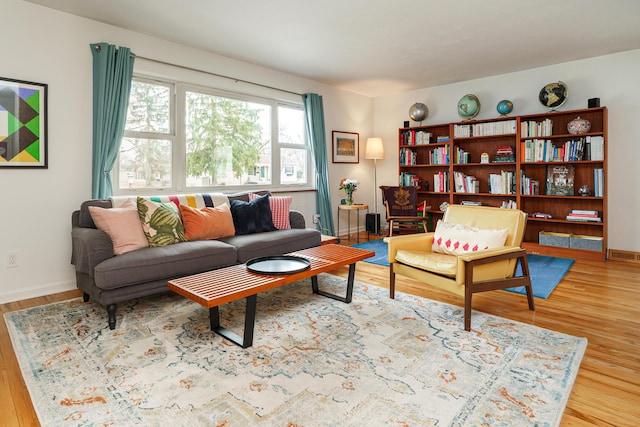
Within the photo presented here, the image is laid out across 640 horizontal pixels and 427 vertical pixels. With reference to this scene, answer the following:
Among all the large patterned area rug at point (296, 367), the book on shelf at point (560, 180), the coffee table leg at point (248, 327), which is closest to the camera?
the large patterned area rug at point (296, 367)

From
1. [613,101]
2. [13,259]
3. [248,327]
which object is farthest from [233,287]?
[613,101]

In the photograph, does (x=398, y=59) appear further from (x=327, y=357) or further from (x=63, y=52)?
(x=327, y=357)

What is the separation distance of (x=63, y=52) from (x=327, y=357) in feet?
11.2

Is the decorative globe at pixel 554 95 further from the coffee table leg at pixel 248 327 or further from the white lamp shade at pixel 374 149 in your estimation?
the coffee table leg at pixel 248 327

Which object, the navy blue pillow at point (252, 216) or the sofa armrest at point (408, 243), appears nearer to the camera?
the sofa armrest at point (408, 243)

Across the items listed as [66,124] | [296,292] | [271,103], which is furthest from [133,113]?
[296,292]

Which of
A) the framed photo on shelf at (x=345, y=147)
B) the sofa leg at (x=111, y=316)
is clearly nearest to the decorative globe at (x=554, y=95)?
the framed photo on shelf at (x=345, y=147)

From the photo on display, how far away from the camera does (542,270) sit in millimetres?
3949

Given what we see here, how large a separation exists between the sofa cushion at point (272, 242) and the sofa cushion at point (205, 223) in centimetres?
10

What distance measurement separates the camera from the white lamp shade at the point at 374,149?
6379 millimetres

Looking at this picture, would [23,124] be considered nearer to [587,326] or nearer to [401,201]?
[401,201]

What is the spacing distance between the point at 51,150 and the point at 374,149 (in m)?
4.56

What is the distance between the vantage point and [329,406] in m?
1.64

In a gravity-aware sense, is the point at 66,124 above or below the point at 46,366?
above
